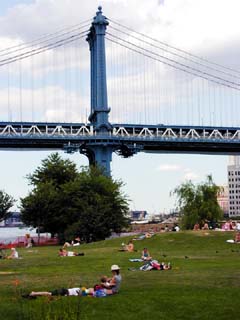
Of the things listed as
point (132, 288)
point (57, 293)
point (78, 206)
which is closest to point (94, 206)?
point (78, 206)

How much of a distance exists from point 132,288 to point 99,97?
7012cm

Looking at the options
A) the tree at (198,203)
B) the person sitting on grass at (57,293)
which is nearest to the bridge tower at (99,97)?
the tree at (198,203)

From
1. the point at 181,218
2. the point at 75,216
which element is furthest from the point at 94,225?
the point at 181,218

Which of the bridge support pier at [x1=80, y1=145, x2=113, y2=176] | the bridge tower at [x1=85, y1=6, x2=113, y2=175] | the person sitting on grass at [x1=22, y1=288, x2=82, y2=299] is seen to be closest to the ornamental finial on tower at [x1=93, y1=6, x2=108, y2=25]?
the bridge tower at [x1=85, y1=6, x2=113, y2=175]

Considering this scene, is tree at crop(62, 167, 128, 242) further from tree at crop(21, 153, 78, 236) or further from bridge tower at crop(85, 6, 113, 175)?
bridge tower at crop(85, 6, 113, 175)

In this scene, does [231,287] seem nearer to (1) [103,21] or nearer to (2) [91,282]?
(2) [91,282]

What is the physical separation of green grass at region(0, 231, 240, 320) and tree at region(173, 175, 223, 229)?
29.2 metres

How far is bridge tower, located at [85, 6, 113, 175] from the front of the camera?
87062mm

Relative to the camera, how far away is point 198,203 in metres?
62.0

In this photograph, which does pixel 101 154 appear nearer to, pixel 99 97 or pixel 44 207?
pixel 99 97

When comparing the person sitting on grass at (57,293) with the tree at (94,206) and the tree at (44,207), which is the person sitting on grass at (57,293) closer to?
the tree at (94,206)

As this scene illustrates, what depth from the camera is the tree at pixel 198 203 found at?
199 ft

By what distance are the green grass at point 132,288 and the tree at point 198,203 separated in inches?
1148

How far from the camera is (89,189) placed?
194 feet
